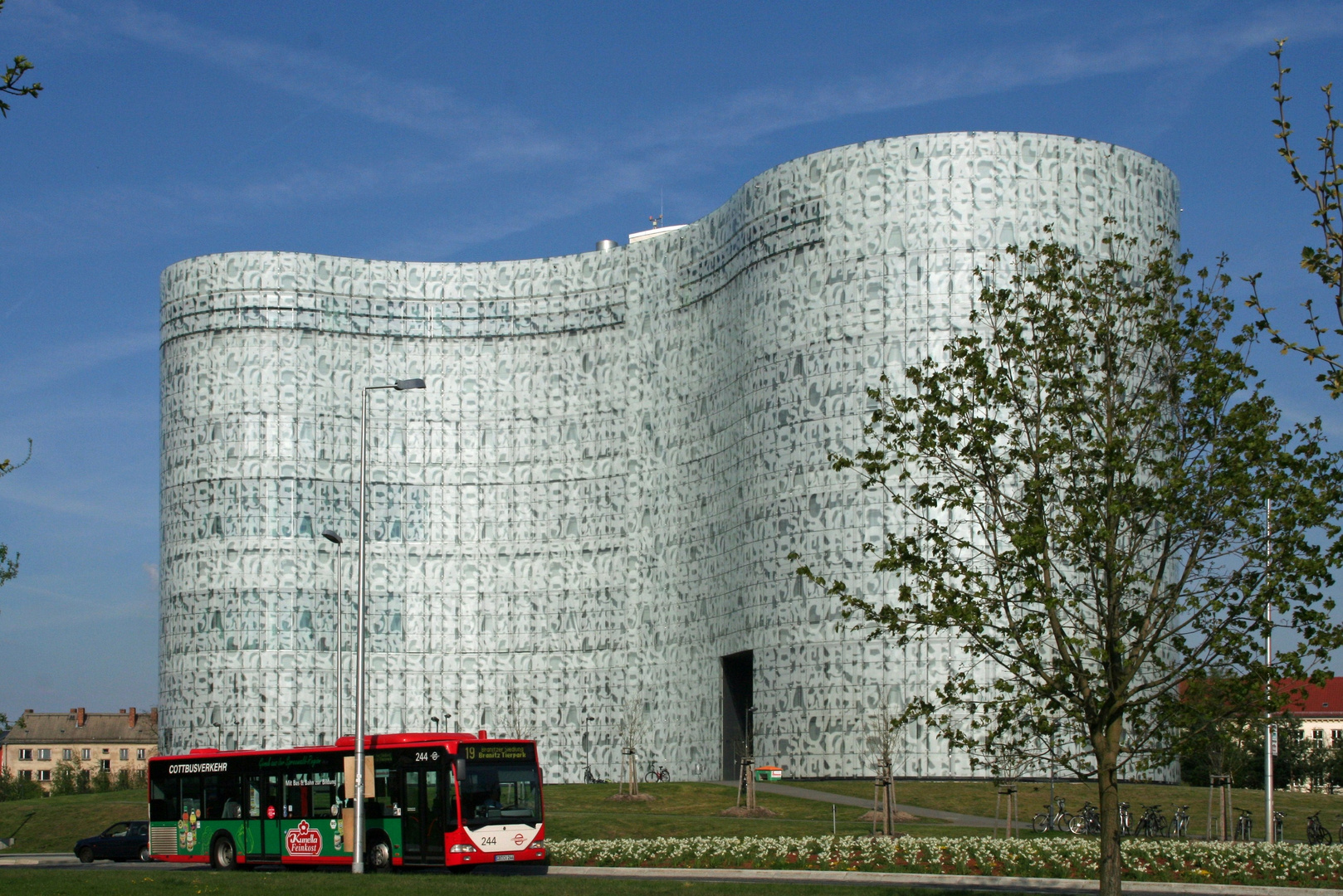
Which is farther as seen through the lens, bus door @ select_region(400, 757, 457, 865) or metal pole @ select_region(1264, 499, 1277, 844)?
bus door @ select_region(400, 757, 457, 865)

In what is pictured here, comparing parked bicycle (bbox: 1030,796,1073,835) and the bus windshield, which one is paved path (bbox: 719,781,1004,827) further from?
the bus windshield

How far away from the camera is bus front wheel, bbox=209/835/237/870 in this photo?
3441 cm

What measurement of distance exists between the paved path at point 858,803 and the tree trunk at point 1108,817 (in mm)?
28100

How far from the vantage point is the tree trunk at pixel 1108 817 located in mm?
18188

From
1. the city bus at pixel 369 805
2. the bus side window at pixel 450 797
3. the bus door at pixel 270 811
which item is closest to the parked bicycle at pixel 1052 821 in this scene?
the city bus at pixel 369 805

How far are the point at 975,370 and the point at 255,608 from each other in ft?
234

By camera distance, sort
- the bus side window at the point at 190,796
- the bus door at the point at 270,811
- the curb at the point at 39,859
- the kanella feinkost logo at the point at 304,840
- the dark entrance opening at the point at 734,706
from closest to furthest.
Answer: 1. the kanella feinkost logo at the point at 304,840
2. the bus door at the point at 270,811
3. the bus side window at the point at 190,796
4. the curb at the point at 39,859
5. the dark entrance opening at the point at 734,706

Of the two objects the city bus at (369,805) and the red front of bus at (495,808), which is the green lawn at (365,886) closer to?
the red front of bus at (495,808)

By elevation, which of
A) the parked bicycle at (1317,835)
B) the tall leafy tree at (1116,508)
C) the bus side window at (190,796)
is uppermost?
the tall leafy tree at (1116,508)

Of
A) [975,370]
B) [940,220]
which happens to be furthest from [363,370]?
[975,370]

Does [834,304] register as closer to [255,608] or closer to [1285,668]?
[255,608]

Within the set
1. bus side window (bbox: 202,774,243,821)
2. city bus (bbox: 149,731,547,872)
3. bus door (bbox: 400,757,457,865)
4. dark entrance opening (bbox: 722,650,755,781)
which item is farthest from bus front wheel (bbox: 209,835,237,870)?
dark entrance opening (bbox: 722,650,755,781)

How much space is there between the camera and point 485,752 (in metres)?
30.9

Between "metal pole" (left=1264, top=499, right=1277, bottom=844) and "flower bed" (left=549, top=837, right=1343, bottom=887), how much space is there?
2.82 metres
